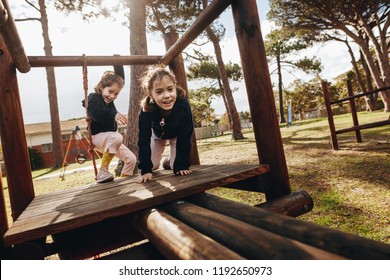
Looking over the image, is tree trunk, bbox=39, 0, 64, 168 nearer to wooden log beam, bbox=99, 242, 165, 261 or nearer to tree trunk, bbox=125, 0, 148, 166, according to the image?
tree trunk, bbox=125, 0, 148, 166

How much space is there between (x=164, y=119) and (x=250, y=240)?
69.4 inches

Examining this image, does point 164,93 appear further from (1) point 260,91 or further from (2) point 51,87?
(2) point 51,87

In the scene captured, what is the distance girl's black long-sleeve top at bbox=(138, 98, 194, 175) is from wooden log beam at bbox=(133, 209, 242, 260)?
37.2 inches

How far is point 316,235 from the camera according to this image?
807 millimetres

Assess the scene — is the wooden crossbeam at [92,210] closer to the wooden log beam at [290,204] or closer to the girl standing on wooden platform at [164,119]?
the wooden log beam at [290,204]

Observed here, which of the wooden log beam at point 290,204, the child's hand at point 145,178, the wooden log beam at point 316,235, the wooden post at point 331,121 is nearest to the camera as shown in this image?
the wooden log beam at point 316,235

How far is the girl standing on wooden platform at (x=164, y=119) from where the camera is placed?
227 centimetres

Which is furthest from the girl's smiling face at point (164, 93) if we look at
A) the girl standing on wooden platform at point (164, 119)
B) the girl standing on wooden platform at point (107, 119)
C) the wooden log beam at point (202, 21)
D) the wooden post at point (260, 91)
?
the wooden post at point (260, 91)

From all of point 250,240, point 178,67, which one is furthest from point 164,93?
point 250,240

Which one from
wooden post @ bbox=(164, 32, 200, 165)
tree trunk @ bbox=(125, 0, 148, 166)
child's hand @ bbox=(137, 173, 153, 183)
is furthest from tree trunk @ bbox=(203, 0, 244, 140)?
child's hand @ bbox=(137, 173, 153, 183)

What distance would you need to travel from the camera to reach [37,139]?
27.9 metres
